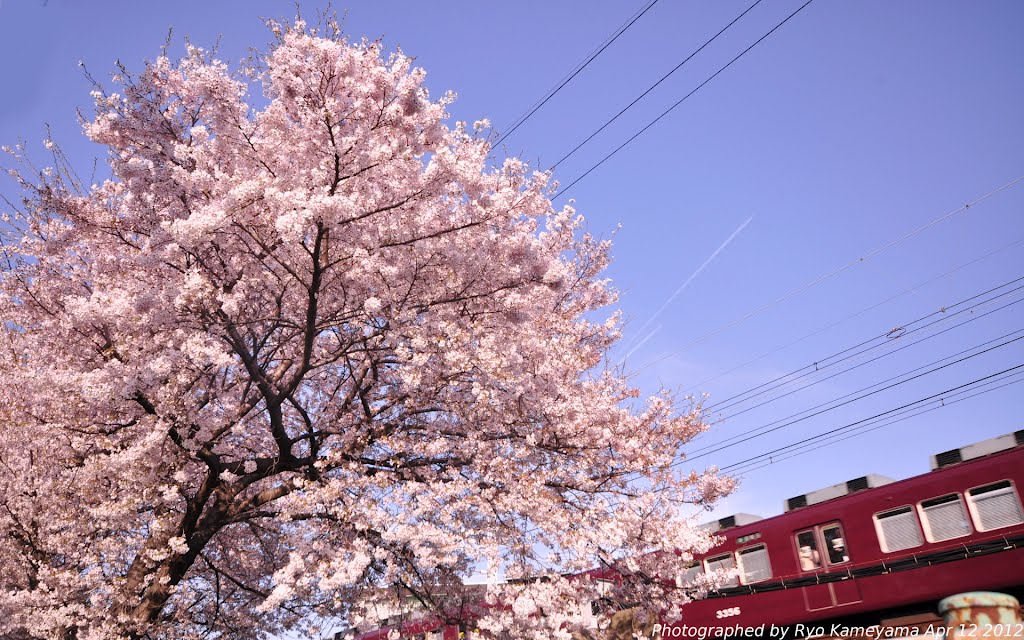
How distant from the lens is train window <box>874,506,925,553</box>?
40.5 ft

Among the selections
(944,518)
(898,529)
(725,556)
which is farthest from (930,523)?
(725,556)

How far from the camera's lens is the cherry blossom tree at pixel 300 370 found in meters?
8.12

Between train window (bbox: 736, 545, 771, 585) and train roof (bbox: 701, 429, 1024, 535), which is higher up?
train roof (bbox: 701, 429, 1024, 535)

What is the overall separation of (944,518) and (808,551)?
9.07 ft

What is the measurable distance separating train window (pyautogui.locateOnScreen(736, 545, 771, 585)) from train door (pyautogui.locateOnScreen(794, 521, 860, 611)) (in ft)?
2.91

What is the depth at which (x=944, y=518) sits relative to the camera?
476 inches

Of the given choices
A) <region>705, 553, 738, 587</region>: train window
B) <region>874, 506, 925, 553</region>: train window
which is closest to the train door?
<region>874, 506, 925, 553</region>: train window

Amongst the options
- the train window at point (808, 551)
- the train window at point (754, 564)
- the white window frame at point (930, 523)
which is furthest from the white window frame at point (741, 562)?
the white window frame at point (930, 523)

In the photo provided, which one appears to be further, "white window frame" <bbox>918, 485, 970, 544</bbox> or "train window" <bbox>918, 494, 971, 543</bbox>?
"train window" <bbox>918, 494, 971, 543</bbox>

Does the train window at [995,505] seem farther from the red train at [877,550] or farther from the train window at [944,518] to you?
the train window at [944,518]

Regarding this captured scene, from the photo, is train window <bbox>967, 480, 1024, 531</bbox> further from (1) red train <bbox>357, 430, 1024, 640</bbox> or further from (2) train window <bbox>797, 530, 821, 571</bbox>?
(2) train window <bbox>797, 530, 821, 571</bbox>

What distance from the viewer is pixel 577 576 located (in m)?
9.30

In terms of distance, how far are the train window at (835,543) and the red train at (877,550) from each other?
0.07 ft

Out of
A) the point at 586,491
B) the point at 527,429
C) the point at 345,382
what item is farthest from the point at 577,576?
the point at 345,382
